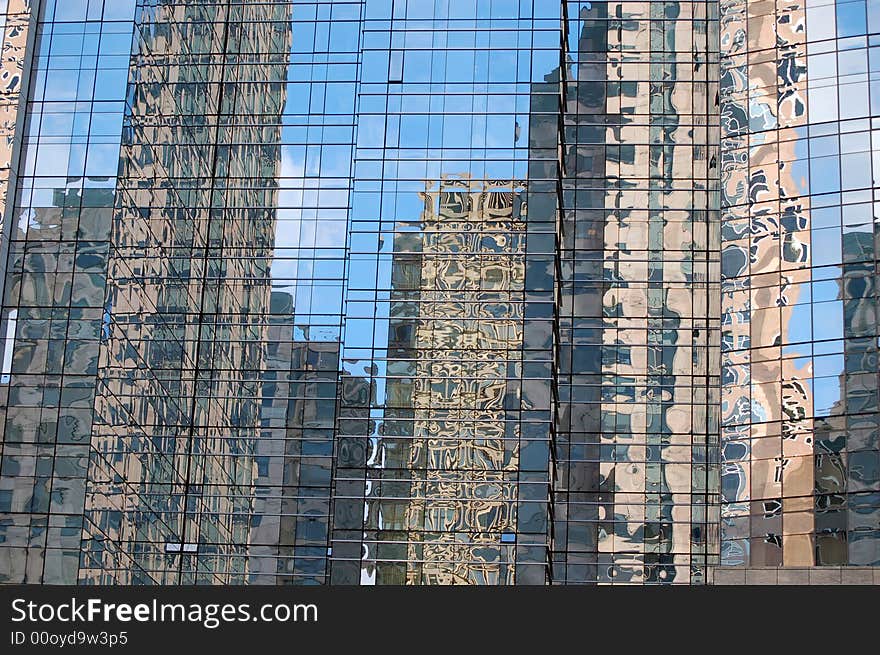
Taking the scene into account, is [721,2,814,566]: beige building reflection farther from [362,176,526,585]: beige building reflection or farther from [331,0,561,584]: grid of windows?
[362,176,526,585]: beige building reflection

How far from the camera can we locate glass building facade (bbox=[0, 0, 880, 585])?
66875 millimetres

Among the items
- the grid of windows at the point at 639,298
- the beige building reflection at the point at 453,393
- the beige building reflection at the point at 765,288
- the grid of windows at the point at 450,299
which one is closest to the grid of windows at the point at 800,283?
the beige building reflection at the point at 765,288

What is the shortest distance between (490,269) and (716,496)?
12.5 m

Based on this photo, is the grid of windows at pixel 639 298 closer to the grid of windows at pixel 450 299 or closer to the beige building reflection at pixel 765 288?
the beige building reflection at pixel 765 288

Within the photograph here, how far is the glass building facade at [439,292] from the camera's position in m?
66.9

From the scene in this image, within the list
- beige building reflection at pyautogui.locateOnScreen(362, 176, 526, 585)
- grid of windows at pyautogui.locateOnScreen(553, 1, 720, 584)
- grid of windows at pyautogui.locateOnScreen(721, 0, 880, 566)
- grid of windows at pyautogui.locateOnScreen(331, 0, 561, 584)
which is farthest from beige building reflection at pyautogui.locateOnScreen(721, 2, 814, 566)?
beige building reflection at pyautogui.locateOnScreen(362, 176, 526, 585)

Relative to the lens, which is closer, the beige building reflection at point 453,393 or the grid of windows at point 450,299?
the beige building reflection at point 453,393

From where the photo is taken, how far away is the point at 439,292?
228 ft

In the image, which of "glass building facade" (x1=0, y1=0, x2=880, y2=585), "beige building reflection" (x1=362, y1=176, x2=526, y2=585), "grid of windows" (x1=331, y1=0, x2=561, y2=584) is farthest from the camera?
"glass building facade" (x1=0, y1=0, x2=880, y2=585)

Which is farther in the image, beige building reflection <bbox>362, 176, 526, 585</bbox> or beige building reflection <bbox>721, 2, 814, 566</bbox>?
beige building reflection <bbox>362, 176, 526, 585</bbox>

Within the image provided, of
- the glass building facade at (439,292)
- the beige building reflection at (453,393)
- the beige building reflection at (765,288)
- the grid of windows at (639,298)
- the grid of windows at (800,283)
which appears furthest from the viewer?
the grid of windows at (639,298)

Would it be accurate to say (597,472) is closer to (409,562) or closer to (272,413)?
(409,562)

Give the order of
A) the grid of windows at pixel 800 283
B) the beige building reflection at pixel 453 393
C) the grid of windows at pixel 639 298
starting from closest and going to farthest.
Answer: the grid of windows at pixel 800 283 → the beige building reflection at pixel 453 393 → the grid of windows at pixel 639 298

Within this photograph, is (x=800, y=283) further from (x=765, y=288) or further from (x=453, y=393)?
(x=453, y=393)
